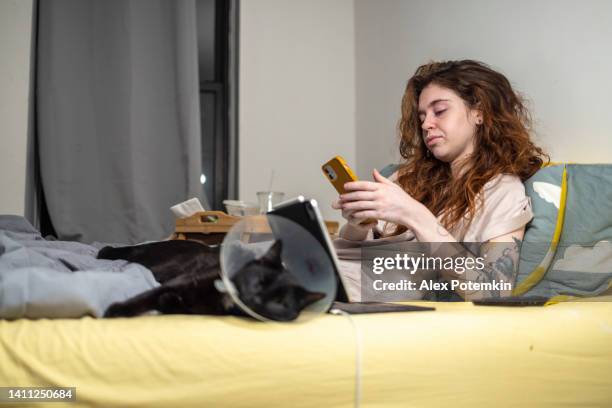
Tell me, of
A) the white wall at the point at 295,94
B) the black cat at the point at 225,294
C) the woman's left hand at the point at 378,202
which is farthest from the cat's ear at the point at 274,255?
the white wall at the point at 295,94

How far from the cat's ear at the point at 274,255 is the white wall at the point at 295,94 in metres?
2.09

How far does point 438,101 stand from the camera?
1.53 m

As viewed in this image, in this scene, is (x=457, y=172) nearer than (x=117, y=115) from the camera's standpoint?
Yes

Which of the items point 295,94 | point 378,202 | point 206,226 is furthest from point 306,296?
point 295,94

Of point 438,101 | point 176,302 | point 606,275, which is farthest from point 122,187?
point 606,275

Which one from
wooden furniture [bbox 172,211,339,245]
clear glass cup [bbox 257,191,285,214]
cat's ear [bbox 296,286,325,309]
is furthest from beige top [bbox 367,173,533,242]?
clear glass cup [bbox 257,191,285,214]

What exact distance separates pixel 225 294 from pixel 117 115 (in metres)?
2.09

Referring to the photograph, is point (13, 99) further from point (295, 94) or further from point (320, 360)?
point (320, 360)

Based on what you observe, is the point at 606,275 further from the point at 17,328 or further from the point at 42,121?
the point at 42,121

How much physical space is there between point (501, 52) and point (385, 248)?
3.28 feet

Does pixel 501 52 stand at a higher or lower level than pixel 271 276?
higher

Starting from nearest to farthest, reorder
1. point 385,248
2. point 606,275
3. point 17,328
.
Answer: point 17,328, point 606,275, point 385,248

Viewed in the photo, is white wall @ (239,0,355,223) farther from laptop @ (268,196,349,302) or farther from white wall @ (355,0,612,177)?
laptop @ (268,196,349,302)

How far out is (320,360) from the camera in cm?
84
